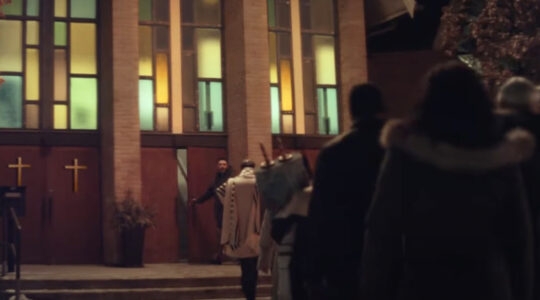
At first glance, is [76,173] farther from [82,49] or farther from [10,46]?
[10,46]

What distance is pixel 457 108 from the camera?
382 centimetres

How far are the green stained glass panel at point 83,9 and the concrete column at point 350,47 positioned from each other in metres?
5.72

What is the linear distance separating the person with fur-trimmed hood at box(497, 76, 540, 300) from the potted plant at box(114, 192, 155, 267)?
1268 centimetres

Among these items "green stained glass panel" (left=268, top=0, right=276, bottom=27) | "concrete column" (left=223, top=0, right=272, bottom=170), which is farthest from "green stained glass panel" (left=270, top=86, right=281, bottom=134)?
"green stained glass panel" (left=268, top=0, right=276, bottom=27)

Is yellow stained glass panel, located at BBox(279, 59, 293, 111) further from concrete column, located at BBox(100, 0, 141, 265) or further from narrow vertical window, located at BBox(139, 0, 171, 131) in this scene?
concrete column, located at BBox(100, 0, 141, 265)

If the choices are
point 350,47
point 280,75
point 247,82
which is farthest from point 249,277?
point 350,47

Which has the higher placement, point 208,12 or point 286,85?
point 208,12

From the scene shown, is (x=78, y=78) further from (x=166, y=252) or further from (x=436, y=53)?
(x=436, y=53)

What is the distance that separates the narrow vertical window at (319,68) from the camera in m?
20.7

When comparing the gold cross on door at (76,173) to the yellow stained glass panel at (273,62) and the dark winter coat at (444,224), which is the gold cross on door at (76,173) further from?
the dark winter coat at (444,224)

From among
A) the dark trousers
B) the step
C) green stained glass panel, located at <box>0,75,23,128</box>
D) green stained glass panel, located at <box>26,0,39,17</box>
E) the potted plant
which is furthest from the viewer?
green stained glass panel, located at <box>26,0,39,17</box>

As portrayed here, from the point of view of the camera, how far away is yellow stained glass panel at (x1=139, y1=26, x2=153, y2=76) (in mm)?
19422

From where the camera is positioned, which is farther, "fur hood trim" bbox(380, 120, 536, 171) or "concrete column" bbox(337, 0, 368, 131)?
"concrete column" bbox(337, 0, 368, 131)

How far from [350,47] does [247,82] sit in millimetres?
2989
